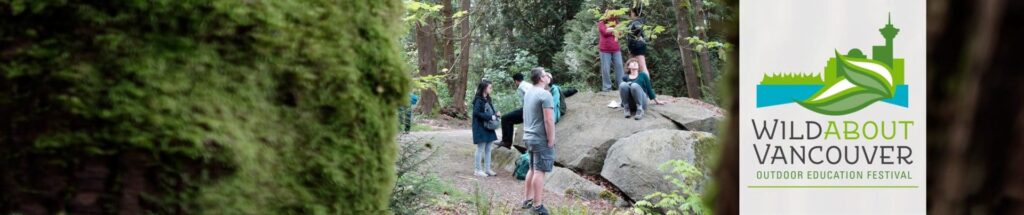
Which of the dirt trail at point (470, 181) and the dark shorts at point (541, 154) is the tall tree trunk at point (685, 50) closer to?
the dirt trail at point (470, 181)

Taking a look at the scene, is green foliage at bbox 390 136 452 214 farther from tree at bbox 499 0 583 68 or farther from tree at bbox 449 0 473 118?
tree at bbox 499 0 583 68

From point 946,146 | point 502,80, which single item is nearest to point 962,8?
point 946,146

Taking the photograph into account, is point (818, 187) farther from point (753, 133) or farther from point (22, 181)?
point (22, 181)

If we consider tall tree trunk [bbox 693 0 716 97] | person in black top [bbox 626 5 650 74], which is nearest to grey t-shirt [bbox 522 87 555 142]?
person in black top [bbox 626 5 650 74]

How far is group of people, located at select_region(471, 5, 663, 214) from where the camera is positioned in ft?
34.6

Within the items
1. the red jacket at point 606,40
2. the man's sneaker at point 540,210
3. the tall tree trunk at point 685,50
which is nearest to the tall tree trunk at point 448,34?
the tall tree trunk at point 685,50

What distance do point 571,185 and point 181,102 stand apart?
12.4 metres

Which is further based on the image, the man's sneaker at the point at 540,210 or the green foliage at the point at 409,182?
the man's sneaker at the point at 540,210

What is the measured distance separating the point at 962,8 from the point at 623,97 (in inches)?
575

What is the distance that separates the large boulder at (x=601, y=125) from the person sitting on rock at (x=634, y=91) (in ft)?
0.53

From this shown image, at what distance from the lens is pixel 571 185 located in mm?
13609

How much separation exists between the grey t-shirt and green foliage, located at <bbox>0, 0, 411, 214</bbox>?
8.93 m

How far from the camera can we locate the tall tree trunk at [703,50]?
16484mm

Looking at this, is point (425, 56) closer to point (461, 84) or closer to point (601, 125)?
point (461, 84)
